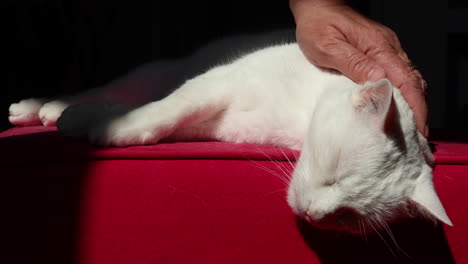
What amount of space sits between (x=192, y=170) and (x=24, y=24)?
1676 millimetres

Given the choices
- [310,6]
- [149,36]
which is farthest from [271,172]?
[149,36]

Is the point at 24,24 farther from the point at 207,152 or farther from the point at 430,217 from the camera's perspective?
the point at 430,217

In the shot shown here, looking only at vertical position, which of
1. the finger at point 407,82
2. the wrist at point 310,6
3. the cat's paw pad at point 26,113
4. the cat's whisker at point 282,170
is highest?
the wrist at point 310,6

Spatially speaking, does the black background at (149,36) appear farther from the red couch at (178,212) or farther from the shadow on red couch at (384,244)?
the shadow on red couch at (384,244)

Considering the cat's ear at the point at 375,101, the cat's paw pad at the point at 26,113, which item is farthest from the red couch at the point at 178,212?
the cat's paw pad at the point at 26,113

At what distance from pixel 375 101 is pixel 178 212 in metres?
0.50

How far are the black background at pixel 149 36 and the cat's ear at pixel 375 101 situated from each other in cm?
169

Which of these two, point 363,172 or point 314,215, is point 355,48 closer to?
point 363,172

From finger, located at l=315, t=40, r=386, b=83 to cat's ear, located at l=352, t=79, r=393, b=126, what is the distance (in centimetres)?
17

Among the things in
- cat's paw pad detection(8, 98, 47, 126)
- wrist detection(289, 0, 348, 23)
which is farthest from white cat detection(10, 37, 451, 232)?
cat's paw pad detection(8, 98, 47, 126)

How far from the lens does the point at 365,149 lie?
943 millimetres

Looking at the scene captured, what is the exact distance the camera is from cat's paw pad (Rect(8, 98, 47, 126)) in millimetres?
1681

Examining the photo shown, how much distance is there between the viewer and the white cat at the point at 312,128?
0.94 m

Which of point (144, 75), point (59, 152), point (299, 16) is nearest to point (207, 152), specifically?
point (59, 152)
